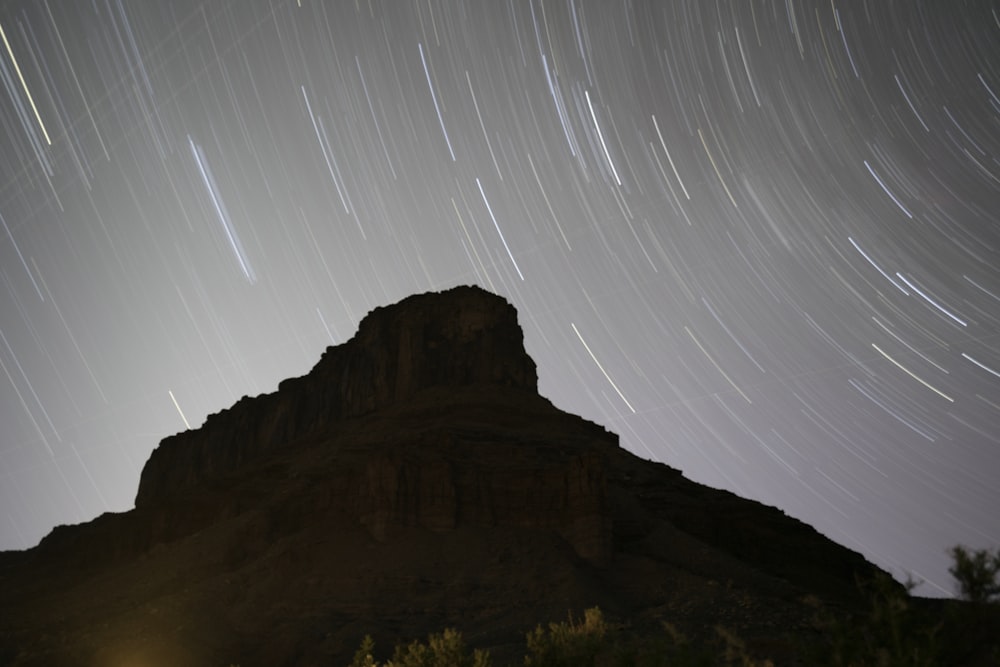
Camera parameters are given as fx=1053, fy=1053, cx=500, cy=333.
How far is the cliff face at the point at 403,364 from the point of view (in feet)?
314

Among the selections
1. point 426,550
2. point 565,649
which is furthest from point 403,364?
point 565,649

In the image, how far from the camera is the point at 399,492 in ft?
201

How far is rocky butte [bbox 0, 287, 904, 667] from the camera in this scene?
49594 millimetres

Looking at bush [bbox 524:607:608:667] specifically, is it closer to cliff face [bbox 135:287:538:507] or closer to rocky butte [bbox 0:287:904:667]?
rocky butte [bbox 0:287:904:667]

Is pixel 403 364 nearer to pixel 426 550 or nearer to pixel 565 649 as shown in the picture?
pixel 426 550

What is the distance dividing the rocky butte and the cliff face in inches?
12.7

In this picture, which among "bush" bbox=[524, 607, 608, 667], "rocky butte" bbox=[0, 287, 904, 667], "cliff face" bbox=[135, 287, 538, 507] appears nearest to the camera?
"bush" bbox=[524, 607, 608, 667]

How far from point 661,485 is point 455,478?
2086 cm

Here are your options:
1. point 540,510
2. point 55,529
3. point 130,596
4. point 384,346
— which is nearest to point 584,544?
point 540,510

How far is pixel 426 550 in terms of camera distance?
58.1 metres

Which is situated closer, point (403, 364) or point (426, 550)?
point (426, 550)

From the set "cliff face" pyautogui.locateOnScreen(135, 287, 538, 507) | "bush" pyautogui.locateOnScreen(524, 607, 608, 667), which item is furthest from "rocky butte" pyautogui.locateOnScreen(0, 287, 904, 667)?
"bush" pyautogui.locateOnScreen(524, 607, 608, 667)

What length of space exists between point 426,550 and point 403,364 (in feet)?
134

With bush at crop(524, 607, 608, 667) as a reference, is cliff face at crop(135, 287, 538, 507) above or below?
above
